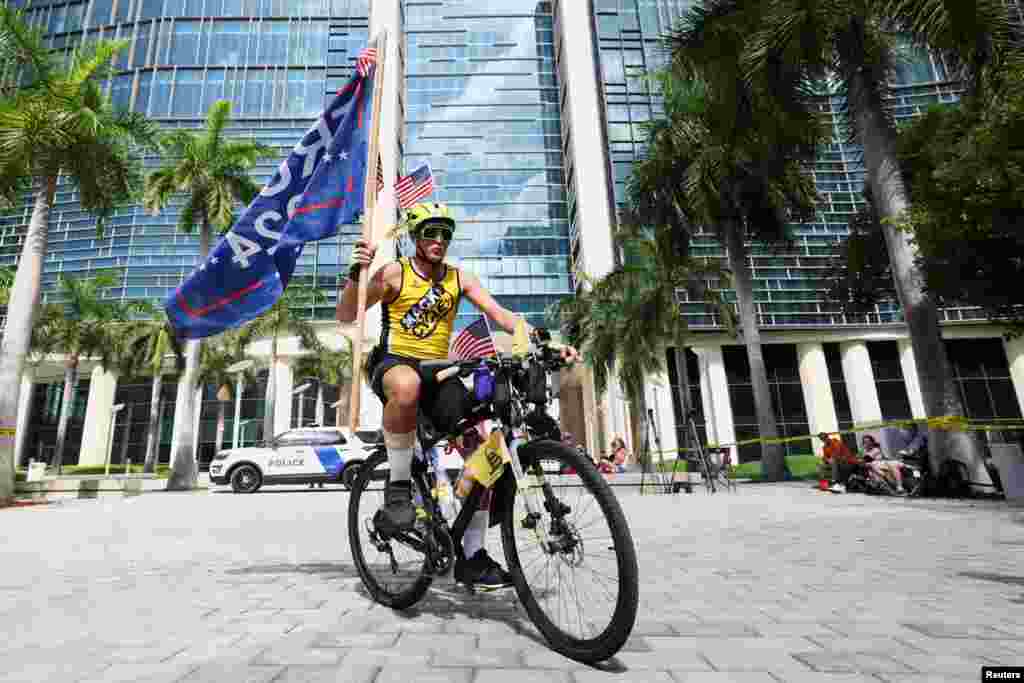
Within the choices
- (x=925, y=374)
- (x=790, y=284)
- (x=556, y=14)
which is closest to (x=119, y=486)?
(x=925, y=374)

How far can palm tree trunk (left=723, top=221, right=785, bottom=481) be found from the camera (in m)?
19.0

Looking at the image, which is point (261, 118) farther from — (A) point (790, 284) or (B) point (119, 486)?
(A) point (790, 284)

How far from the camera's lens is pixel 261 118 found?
49.1 m

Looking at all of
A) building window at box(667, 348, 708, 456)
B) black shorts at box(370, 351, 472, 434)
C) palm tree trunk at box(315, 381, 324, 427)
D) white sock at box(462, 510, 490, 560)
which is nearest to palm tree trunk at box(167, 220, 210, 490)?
palm tree trunk at box(315, 381, 324, 427)

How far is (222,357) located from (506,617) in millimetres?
37510

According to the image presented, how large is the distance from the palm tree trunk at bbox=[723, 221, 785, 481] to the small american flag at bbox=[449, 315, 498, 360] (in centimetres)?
1836

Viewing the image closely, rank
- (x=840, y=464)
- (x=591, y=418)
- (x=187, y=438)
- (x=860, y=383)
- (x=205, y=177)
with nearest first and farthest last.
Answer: (x=840, y=464), (x=187, y=438), (x=205, y=177), (x=860, y=383), (x=591, y=418)

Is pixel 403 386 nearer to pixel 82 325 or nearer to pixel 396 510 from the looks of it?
pixel 396 510

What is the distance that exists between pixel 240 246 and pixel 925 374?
13097 mm

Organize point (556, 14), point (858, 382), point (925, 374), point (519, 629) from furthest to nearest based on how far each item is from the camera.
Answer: point (556, 14) → point (858, 382) → point (925, 374) → point (519, 629)

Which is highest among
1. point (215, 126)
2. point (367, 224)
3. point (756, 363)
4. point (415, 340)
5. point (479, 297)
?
point (215, 126)

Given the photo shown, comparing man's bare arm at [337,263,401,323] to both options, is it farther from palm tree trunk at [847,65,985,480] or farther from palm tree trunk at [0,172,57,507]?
palm tree trunk at [0,172,57,507]

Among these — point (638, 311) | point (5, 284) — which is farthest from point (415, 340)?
point (5, 284)

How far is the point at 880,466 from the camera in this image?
11.1 m
